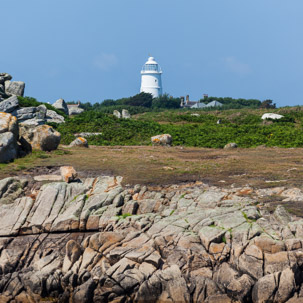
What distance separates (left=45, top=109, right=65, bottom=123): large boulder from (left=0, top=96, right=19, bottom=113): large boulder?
4384 millimetres

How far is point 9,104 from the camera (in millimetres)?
50219

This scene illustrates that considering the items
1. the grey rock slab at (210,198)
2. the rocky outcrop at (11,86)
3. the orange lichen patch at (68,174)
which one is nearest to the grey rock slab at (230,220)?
A: the grey rock slab at (210,198)

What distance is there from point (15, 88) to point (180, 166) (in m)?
33.5

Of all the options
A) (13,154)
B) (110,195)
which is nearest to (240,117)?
(13,154)

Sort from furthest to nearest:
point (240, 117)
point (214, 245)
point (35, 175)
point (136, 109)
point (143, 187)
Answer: point (136, 109) < point (240, 117) < point (35, 175) < point (143, 187) < point (214, 245)

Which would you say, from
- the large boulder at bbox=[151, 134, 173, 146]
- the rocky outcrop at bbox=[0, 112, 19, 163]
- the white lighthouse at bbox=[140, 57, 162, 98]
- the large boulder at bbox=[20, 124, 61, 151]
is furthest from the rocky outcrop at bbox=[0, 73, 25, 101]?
the white lighthouse at bbox=[140, 57, 162, 98]

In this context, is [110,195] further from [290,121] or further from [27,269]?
[290,121]

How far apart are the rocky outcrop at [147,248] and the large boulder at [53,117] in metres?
30.6

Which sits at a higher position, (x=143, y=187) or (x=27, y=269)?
(x=143, y=187)

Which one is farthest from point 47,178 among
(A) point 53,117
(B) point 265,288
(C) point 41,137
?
(A) point 53,117

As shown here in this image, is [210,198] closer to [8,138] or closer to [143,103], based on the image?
[8,138]

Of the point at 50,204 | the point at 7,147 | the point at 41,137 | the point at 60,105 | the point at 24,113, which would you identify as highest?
the point at 60,105

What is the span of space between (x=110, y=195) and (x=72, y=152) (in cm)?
1219

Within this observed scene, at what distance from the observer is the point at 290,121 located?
57406 mm
